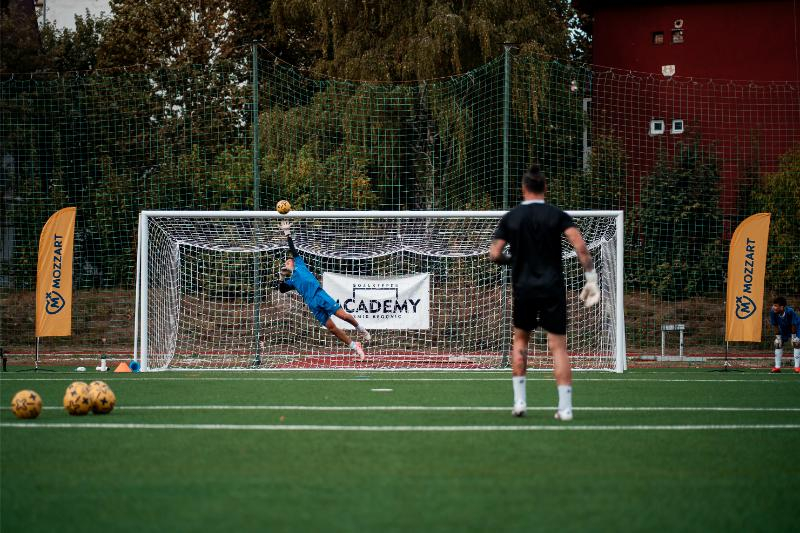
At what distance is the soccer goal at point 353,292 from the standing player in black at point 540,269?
7422mm

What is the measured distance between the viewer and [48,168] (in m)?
24.3

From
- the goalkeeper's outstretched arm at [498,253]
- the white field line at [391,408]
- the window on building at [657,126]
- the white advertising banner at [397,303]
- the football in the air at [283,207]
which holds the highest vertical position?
the window on building at [657,126]

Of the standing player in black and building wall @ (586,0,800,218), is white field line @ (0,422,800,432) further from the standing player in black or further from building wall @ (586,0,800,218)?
building wall @ (586,0,800,218)

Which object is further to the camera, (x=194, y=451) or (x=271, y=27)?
(x=271, y=27)

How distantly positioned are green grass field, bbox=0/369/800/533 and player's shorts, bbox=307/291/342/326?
4669 millimetres

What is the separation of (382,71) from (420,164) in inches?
161

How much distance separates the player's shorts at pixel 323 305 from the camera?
1450 centimetres

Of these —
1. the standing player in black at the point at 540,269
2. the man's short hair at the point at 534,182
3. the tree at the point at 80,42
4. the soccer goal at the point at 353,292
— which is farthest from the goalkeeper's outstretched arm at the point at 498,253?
the tree at the point at 80,42

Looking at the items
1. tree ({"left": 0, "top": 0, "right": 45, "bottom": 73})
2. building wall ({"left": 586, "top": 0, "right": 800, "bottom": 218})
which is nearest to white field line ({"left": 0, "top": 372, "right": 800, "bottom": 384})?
building wall ({"left": 586, "top": 0, "right": 800, "bottom": 218})

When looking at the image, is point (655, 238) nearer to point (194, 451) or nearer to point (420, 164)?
point (420, 164)

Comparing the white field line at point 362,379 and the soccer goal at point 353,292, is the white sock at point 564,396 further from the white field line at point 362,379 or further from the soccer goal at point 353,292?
the soccer goal at point 353,292

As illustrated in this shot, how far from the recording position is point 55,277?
15.9 meters

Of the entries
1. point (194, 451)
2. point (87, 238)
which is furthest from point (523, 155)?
point (194, 451)

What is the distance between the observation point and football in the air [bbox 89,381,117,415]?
794cm
